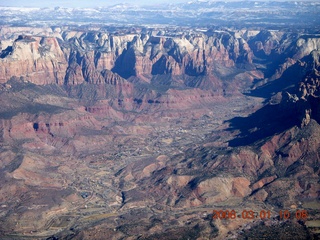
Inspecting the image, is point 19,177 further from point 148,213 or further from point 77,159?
point 148,213

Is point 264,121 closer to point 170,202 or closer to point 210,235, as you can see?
point 170,202

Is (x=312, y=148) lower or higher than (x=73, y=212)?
higher

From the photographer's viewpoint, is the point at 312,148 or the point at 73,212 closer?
the point at 73,212

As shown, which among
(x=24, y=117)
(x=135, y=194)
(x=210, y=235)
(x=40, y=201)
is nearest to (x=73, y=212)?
(x=40, y=201)

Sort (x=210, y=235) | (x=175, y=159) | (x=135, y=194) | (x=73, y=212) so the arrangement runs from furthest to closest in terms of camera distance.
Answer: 1. (x=175, y=159)
2. (x=135, y=194)
3. (x=73, y=212)
4. (x=210, y=235)

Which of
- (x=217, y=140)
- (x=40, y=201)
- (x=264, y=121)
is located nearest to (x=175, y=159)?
(x=217, y=140)

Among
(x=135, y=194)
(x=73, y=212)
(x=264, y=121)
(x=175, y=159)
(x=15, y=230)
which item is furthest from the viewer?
(x=264, y=121)
